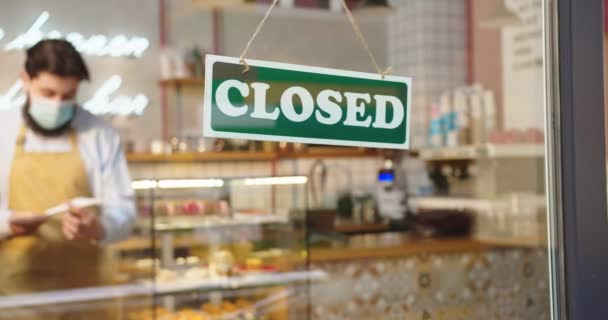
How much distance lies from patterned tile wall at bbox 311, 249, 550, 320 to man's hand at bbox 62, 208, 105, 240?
4.72 feet

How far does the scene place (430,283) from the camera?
4281 mm

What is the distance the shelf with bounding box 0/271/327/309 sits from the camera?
12.6ft

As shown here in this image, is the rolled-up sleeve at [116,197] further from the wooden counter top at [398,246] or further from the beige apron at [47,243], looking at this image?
the wooden counter top at [398,246]

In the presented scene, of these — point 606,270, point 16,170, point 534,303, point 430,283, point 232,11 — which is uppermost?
point 232,11

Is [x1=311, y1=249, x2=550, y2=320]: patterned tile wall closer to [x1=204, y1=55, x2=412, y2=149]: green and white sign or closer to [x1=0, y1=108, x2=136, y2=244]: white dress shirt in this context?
[x1=0, y1=108, x2=136, y2=244]: white dress shirt

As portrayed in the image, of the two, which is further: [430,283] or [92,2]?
[92,2]

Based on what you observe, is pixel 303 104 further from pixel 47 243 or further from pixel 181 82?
pixel 181 82

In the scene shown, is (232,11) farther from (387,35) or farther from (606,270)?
(606,270)

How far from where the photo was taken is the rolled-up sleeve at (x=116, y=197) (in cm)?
445

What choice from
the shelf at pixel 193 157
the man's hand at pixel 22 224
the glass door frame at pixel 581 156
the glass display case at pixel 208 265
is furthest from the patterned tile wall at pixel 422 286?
the shelf at pixel 193 157

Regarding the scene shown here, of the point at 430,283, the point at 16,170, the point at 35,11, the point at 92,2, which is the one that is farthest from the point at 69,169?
the point at 92,2

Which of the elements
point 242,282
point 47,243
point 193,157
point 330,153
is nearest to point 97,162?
point 47,243

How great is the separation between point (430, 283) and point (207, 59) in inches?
131

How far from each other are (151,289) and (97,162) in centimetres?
94
